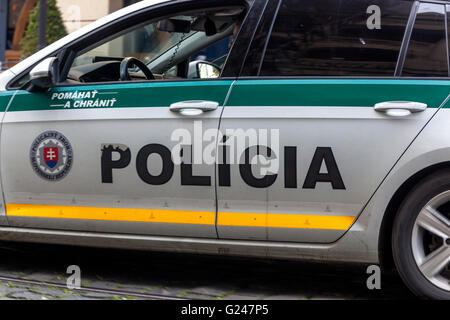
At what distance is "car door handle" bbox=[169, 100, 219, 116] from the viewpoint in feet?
13.5

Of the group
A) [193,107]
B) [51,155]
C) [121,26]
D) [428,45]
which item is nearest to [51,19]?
[121,26]

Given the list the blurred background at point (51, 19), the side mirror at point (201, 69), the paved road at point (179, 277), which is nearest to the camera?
the paved road at point (179, 277)

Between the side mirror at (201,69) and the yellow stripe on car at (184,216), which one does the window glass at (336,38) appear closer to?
the side mirror at (201,69)

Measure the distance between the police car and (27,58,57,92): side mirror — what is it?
0.01 metres

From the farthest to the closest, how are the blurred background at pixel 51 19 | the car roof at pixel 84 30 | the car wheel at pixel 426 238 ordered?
the blurred background at pixel 51 19
the car roof at pixel 84 30
the car wheel at pixel 426 238

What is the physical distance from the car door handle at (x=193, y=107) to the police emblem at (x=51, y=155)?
26.0 inches

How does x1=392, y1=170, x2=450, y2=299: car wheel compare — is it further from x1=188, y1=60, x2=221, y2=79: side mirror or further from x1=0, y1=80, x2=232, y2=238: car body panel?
x1=188, y1=60, x2=221, y2=79: side mirror

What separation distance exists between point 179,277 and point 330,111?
1457mm

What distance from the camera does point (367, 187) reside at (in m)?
3.90

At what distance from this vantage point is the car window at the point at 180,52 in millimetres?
4496

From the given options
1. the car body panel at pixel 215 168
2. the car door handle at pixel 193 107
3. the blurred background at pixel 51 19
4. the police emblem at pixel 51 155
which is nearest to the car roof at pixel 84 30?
the car body panel at pixel 215 168

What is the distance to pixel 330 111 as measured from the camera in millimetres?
3938

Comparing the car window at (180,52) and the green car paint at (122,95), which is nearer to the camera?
the green car paint at (122,95)

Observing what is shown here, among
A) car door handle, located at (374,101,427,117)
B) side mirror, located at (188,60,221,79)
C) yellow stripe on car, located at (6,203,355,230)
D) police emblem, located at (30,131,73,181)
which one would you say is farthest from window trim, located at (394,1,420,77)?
police emblem, located at (30,131,73,181)
